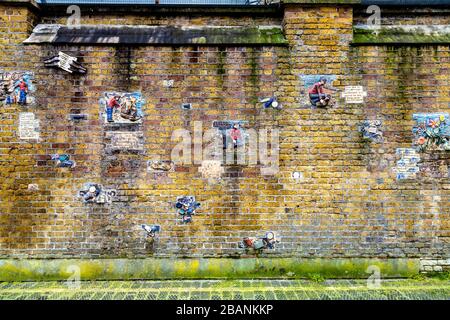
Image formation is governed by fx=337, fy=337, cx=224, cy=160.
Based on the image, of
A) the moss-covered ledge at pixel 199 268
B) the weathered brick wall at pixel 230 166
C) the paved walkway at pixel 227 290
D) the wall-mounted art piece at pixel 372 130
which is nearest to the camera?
the paved walkway at pixel 227 290

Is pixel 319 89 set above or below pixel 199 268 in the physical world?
above

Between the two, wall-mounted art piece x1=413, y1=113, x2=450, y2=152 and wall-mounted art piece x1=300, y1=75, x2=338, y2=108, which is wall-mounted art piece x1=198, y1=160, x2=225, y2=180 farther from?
wall-mounted art piece x1=413, y1=113, x2=450, y2=152

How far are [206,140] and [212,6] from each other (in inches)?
91.0

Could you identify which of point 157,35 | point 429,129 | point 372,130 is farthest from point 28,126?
point 429,129

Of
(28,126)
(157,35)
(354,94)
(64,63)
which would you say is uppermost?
(157,35)

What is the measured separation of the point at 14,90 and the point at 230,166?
12.0ft

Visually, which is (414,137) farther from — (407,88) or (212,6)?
(212,6)

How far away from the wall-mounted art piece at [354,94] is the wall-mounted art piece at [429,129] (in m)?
0.90

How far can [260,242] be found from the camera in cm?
534

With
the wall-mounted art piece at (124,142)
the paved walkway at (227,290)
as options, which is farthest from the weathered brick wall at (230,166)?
the paved walkway at (227,290)

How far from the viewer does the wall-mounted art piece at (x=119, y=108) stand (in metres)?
5.37

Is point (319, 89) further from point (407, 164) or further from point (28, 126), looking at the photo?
point (28, 126)

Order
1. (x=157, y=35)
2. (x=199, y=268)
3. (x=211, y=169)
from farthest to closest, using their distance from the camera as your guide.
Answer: (x=157, y=35)
(x=211, y=169)
(x=199, y=268)

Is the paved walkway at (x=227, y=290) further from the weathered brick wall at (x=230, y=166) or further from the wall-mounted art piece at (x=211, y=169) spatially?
the wall-mounted art piece at (x=211, y=169)
